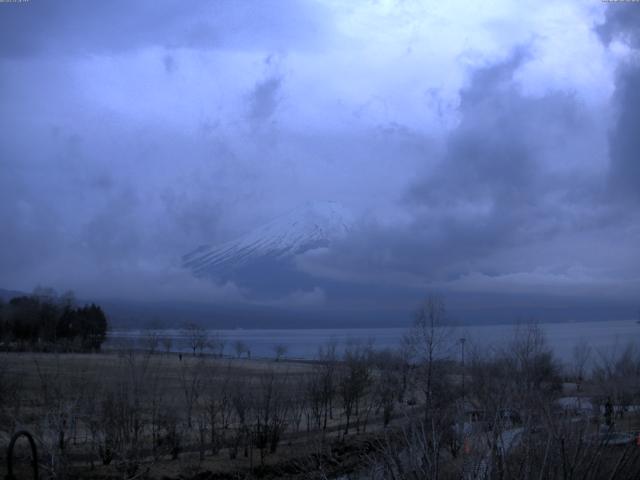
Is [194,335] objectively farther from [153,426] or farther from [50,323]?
[153,426]

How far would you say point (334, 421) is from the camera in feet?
180

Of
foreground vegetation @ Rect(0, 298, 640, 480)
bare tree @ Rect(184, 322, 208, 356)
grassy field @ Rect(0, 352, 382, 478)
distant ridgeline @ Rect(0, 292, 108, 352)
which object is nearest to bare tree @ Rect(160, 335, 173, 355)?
bare tree @ Rect(184, 322, 208, 356)

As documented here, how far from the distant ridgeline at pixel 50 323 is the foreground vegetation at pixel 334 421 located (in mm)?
60463

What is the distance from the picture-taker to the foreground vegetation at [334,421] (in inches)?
449

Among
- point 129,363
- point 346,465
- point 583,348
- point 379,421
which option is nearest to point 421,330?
point 379,421

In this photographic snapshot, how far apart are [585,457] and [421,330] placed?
153 ft

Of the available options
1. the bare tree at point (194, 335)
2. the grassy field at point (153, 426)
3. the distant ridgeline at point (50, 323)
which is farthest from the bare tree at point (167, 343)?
the grassy field at point (153, 426)

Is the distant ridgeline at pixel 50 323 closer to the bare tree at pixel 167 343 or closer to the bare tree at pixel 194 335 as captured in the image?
the bare tree at pixel 167 343

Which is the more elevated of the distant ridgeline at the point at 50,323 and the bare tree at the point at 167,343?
the distant ridgeline at the point at 50,323

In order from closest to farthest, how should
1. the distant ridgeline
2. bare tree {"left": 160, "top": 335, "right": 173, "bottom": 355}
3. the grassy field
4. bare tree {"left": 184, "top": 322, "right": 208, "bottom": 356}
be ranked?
the grassy field
the distant ridgeline
bare tree {"left": 160, "top": 335, "right": 173, "bottom": 355}
bare tree {"left": 184, "top": 322, "right": 208, "bottom": 356}

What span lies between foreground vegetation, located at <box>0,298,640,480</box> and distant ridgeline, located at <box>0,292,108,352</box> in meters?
60.5

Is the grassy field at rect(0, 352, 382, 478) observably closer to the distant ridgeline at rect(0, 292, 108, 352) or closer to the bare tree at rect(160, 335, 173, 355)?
the distant ridgeline at rect(0, 292, 108, 352)

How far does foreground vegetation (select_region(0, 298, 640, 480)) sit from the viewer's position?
1140cm

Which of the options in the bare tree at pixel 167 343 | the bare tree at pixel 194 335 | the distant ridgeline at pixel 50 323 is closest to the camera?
the distant ridgeline at pixel 50 323
